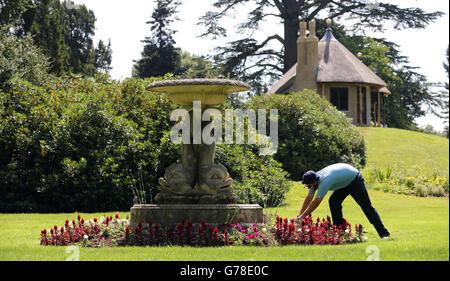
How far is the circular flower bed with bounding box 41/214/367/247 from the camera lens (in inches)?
297

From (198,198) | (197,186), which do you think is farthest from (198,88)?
(198,198)

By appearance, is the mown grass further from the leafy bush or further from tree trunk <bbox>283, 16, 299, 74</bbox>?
tree trunk <bbox>283, 16, 299, 74</bbox>

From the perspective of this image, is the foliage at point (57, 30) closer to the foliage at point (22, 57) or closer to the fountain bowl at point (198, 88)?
the foliage at point (22, 57)


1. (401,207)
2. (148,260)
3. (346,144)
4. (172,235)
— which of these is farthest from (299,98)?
(148,260)

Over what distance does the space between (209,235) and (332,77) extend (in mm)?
25401

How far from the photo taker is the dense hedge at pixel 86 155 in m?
12.5

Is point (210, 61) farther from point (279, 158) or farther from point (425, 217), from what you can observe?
point (425, 217)

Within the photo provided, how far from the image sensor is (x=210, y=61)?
3694 cm

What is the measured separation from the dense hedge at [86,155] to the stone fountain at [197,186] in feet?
12.2

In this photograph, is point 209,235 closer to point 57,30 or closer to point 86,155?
point 86,155

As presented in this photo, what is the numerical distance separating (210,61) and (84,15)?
13.9 meters

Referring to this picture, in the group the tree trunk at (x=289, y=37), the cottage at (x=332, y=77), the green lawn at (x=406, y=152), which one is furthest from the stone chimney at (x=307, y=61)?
the tree trunk at (x=289, y=37)

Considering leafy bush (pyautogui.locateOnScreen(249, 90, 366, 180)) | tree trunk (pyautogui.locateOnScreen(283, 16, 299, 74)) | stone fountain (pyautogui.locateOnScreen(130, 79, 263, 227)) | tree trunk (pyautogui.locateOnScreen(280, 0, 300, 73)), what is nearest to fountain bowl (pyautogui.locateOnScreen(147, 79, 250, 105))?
stone fountain (pyautogui.locateOnScreen(130, 79, 263, 227))
